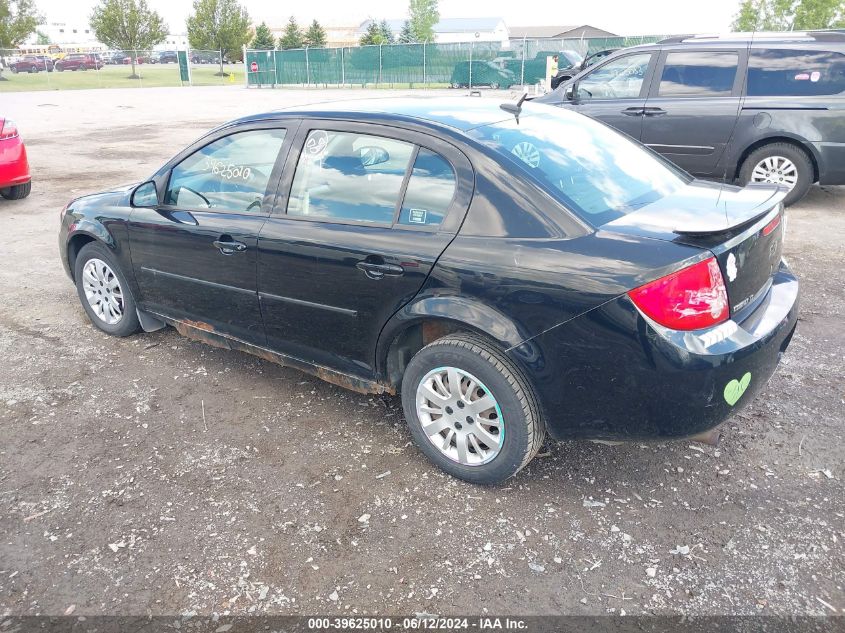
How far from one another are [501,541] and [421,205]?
149 centimetres

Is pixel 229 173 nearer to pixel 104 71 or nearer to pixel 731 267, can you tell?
pixel 731 267

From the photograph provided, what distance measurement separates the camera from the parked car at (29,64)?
46.8 metres

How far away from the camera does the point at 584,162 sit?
3.30 metres

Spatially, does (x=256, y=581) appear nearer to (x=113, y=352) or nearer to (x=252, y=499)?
(x=252, y=499)

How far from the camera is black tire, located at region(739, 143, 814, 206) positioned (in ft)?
25.2

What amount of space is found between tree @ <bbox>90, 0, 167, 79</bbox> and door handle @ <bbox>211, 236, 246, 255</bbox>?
205 ft

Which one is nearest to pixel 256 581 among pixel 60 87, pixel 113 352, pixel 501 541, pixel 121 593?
pixel 121 593

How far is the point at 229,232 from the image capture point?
3701 millimetres

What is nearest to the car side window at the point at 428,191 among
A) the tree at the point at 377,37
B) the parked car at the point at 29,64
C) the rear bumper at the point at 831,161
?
the rear bumper at the point at 831,161

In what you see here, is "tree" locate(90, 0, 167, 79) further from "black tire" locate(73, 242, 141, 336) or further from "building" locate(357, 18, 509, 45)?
"black tire" locate(73, 242, 141, 336)

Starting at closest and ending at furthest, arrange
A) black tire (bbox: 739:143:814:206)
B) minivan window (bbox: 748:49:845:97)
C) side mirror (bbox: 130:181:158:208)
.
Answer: side mirror (bbox: 130:181:158:208) → minivan window (bbox: 748:49:845:97) → black tire (bbox: 739:143:814:206)

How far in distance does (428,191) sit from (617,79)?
647cm

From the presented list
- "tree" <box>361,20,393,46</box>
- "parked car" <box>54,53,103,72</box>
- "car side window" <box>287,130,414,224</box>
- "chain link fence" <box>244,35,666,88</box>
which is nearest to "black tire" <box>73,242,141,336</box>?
"car side window" <box>287,130,414,224</box>

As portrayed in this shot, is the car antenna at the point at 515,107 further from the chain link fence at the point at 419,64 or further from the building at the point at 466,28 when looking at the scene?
the building at the point at 466,28
